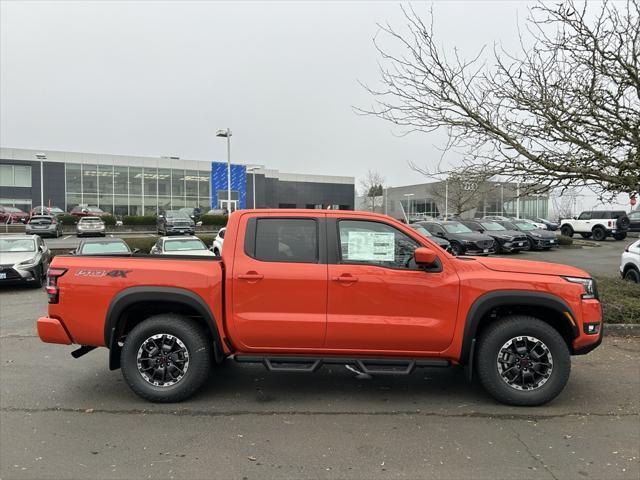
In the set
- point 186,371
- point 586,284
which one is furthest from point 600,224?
point 186,371

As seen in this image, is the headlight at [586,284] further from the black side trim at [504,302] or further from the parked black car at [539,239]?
the parked black car at [539,239]

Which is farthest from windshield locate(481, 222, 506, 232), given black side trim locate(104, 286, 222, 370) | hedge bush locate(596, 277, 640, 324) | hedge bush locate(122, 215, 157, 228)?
hedge bush locate(122, 215, 157, 228)

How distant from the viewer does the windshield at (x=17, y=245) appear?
1272 centimetres

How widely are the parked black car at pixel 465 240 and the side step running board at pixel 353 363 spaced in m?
15.7

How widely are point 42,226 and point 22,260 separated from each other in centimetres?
1884

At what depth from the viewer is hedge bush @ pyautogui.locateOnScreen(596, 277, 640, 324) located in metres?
7.09

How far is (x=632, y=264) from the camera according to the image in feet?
32.5

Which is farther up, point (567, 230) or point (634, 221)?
point (634, 221)

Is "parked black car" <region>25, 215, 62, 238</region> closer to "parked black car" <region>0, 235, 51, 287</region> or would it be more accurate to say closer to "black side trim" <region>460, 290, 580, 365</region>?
"parked black car" <region>0, 235, 51, 287</region>

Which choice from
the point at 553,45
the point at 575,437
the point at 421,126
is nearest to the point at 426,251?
the point at 575,437

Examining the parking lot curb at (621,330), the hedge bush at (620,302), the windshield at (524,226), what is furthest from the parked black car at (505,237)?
the parking lot curb at (621,330)

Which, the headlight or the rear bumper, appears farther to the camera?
the rear bumper

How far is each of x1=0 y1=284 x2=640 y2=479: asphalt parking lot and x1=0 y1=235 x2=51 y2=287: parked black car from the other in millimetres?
7534

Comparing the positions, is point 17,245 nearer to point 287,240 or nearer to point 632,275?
point 287,240
